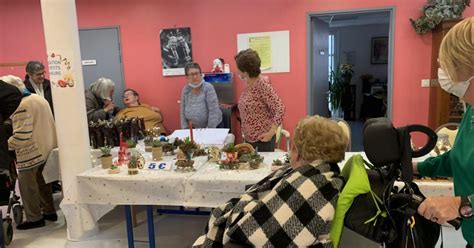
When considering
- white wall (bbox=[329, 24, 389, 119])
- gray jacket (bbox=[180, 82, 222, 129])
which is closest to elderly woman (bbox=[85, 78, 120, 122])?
gray jacket (bbox=[180, 82, 222, 129])

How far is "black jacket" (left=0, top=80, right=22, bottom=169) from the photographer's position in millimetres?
2777

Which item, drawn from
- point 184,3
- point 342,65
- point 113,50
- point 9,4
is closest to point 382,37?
point 342,65

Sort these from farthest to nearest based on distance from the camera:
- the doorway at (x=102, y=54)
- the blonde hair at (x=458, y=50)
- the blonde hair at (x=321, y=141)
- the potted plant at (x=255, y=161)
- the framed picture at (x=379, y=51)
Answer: the framed picture at (x=379, y=51) → the doorway at (x=102, y=54) → the potted plant at (x=255, y=161) → the blonde hair at (x=321, y=141) → the blonde hair at (x=458, y=50)

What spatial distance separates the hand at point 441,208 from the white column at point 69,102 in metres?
2.28

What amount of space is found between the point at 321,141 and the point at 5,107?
2.36 metres

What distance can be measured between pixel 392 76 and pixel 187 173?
3.02m

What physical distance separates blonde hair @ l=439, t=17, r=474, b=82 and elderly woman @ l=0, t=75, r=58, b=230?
3.09 metres

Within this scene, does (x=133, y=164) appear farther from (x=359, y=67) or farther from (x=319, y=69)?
(x=359, y=67)

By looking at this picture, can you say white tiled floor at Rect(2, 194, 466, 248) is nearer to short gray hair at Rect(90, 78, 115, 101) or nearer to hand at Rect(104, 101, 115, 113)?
hand at Rect(104, 101, 115, 113)

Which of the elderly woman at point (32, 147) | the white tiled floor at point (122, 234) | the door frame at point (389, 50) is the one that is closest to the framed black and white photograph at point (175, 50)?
the door frame at point (389, 50)

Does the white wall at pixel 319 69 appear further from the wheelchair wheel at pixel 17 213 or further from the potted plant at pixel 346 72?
the wheelchair wheel at pixel 17 213

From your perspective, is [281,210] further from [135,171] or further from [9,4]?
[9,4]

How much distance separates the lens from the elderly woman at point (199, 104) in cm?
385

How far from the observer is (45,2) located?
2.78 m
